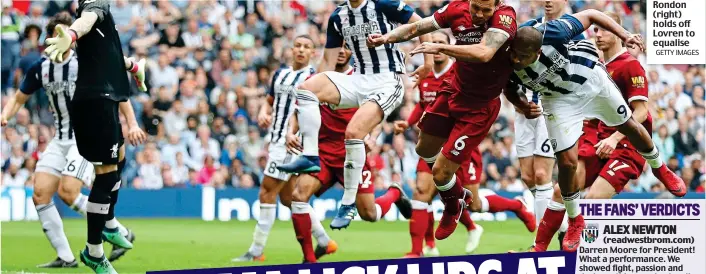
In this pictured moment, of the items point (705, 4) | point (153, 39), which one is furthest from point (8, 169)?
point (705, 4)

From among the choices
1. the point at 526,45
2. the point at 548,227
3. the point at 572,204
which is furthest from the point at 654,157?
the point at 526,45

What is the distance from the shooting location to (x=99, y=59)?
31.8 feet

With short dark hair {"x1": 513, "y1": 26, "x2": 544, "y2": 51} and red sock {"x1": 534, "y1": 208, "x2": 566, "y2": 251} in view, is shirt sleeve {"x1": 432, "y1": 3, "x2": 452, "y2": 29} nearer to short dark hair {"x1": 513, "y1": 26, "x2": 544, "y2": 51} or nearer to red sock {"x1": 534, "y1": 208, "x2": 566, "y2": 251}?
short dark hair {"x1": 513, "y1": 26, "x2": 544, "y2": 51}

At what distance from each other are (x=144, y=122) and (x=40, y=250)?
7073 mm

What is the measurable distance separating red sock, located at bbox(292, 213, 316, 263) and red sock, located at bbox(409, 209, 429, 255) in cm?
109

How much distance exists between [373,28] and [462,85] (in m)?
1.24

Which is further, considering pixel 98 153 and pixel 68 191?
pixel 68 191

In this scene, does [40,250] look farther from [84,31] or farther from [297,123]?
[84,31]

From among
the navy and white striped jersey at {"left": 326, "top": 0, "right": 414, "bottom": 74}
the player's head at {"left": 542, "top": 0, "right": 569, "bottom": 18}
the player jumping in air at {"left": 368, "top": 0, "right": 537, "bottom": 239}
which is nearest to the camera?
the player jumping in air at {"left": 368, "top": 0, "right": 537, "bottom": 239}

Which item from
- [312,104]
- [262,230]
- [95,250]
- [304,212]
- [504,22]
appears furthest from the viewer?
[262,230]

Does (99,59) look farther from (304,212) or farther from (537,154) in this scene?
(537,154)

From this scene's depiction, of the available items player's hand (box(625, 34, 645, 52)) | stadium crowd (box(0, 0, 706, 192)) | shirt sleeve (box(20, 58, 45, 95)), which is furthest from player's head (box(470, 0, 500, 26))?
stadium crowd (box(0, 0, 706, 192))

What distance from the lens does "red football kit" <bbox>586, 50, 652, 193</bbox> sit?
11156 mm

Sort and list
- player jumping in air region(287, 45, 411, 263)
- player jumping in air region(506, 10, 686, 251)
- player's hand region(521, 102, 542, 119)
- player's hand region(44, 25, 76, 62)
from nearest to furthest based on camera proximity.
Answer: player's hand region(44, 25, 76, 62) < player jumping in air region(506, 10, 686, 251) < player's hand region(521, 102, 542, 119) < player jumping in air region(287, 45, 411, 263)
